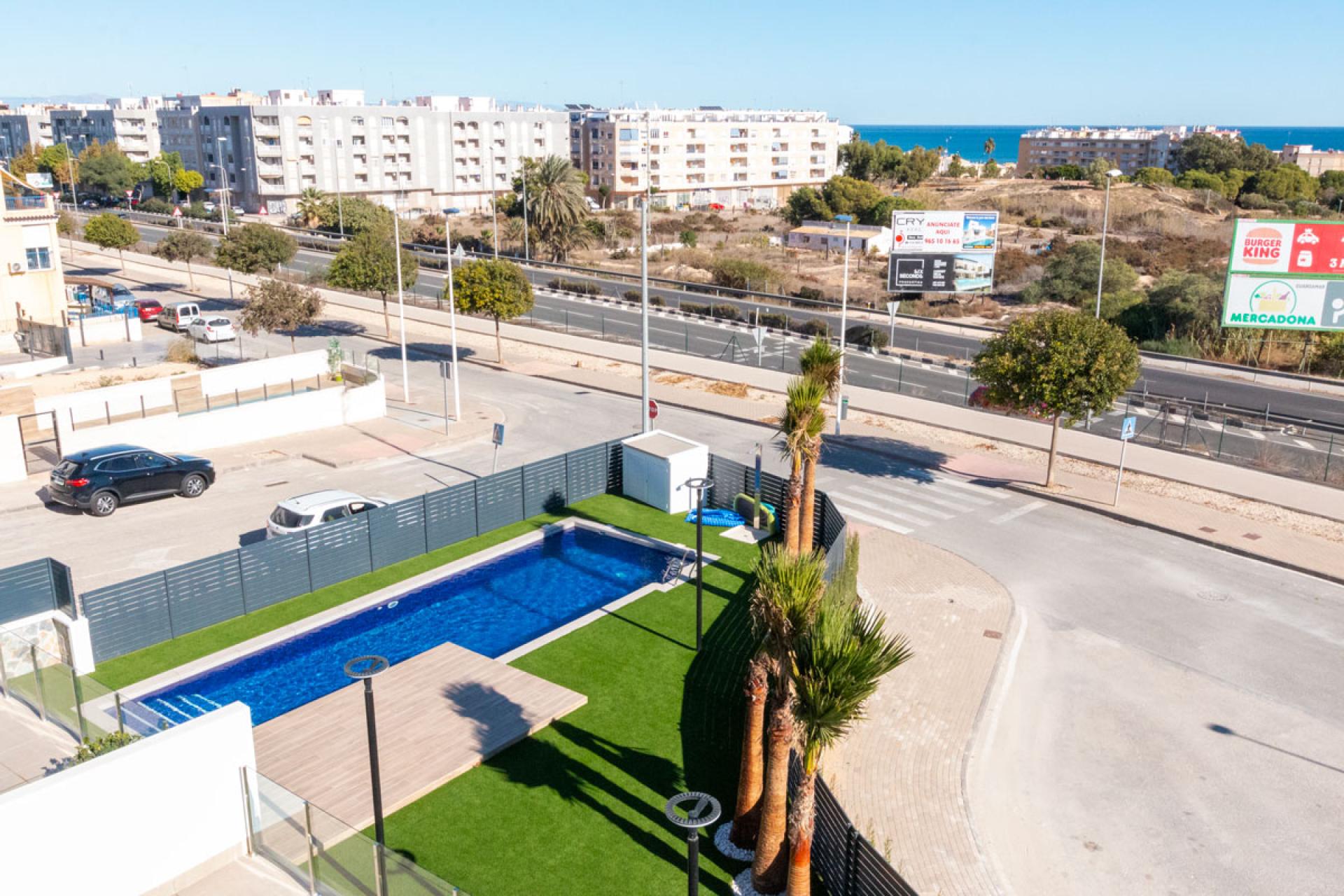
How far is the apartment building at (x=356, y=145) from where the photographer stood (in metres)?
113

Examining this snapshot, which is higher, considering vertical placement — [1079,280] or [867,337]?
[1079,280]

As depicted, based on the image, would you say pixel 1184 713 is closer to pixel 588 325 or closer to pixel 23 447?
pixel 23 447

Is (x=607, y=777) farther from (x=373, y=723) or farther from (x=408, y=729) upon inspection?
(x=373, y=723)

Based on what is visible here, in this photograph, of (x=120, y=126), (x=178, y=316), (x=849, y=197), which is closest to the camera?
(x=178, y=316)

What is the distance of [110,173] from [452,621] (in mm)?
123894

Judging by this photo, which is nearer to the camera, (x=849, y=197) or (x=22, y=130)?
(x=849, y=197)

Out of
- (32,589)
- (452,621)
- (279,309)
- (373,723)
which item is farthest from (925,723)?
(279,309)

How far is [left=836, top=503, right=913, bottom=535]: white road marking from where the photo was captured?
25719 millimetres

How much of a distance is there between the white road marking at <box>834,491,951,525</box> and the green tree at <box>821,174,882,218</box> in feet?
245

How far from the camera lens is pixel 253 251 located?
52281 millimetres

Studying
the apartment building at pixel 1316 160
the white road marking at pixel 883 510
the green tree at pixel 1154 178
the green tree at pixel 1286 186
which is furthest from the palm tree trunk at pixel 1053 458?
the apartment building at pixel 1316 160

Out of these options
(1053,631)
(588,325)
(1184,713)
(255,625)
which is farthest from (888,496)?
(588,325)

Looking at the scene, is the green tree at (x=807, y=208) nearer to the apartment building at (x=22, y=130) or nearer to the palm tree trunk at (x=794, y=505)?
the palm tree trunk at (x=794, y=505)

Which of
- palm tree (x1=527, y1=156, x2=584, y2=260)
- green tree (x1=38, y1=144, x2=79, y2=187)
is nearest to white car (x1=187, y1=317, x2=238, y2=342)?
palm tree (x1=527, y1=156, x2=584, y2=260)
